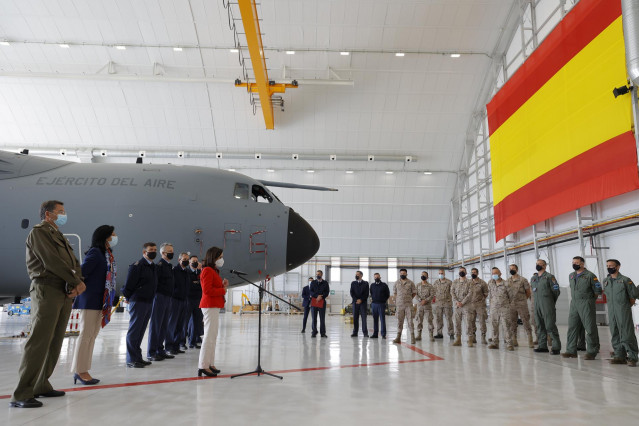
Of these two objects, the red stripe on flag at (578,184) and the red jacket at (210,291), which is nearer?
the red jacket at (210,291)

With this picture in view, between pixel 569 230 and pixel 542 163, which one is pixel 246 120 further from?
pixel 569 230

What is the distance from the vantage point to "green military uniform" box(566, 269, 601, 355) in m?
7.63

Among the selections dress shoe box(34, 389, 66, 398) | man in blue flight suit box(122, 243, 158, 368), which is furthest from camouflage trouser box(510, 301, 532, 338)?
dress shoe box(34, 389, 66, 398)

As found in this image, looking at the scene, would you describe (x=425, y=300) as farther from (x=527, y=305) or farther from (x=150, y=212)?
(x=150, y=212)

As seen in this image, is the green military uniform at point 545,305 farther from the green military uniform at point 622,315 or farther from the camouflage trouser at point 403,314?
the camouflage trouser at point 403,314

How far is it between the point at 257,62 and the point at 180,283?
40.9 ft

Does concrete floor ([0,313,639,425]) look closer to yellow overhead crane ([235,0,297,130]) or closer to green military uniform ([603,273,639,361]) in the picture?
green military uniform ([603,273,639,361])

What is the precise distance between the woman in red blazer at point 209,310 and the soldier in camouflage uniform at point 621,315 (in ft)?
20.7

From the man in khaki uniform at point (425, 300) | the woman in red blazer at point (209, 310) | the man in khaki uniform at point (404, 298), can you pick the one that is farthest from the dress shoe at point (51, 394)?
the man in khaki uniform at point (425, 300)

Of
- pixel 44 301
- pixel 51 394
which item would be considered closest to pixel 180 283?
pixel 51 394

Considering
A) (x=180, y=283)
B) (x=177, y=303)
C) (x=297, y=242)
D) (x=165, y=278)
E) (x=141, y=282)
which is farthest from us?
(x=297, y=242)

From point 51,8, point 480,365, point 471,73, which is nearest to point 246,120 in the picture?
point 51,8

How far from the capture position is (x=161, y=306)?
690cm

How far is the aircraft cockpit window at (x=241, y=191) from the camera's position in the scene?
948cm
